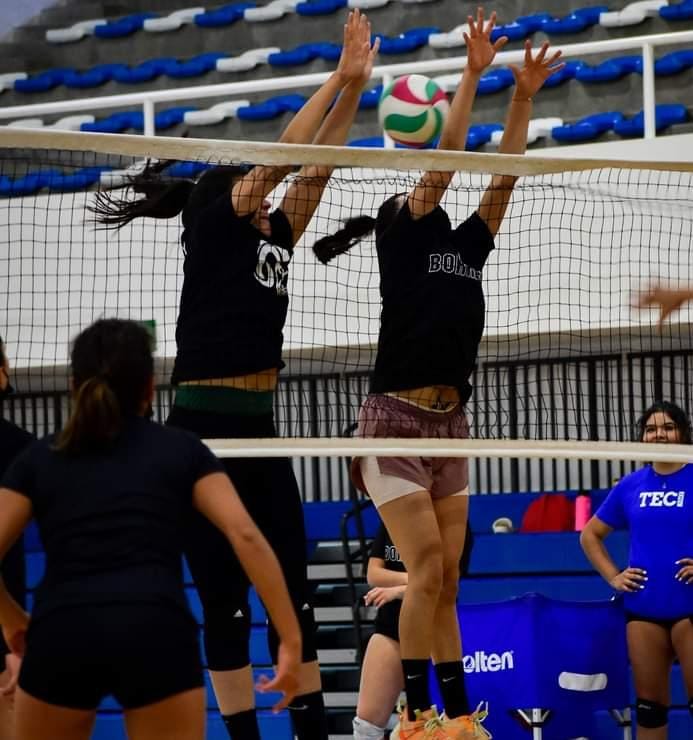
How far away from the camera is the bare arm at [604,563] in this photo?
7.55 meters

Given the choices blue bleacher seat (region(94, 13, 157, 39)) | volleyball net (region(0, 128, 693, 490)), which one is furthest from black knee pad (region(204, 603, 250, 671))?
blue bleacher seat (region(94, 13, 157, 39))

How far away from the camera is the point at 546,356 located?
11492mm

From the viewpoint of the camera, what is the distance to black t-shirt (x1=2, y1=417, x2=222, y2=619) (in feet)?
11.5

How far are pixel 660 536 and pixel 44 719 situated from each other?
4.72 m

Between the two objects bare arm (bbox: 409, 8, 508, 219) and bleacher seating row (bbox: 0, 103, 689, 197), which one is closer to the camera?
bare arm (bbox: 409, 8, 508, 219)

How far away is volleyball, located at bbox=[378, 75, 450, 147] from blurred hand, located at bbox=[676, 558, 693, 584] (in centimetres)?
249

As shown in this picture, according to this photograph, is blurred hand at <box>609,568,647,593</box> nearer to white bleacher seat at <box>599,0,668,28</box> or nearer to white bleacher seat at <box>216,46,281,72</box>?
white bleacher seat at <box>599,0,668,28</box>

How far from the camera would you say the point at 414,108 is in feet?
22.4

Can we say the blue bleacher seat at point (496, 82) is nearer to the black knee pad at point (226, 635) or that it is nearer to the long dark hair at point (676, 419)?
the long dark hair at point (676, 419)

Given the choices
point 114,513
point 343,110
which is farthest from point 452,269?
point 114,513

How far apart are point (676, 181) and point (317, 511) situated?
4.09 metres

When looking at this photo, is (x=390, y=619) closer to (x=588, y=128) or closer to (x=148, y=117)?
(x=148, y=117)

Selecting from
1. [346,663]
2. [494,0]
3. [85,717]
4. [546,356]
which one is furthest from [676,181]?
[85,717]

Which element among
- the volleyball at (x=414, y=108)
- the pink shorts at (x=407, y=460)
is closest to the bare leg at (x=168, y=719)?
the pink shorts at (x=407, y=460)
